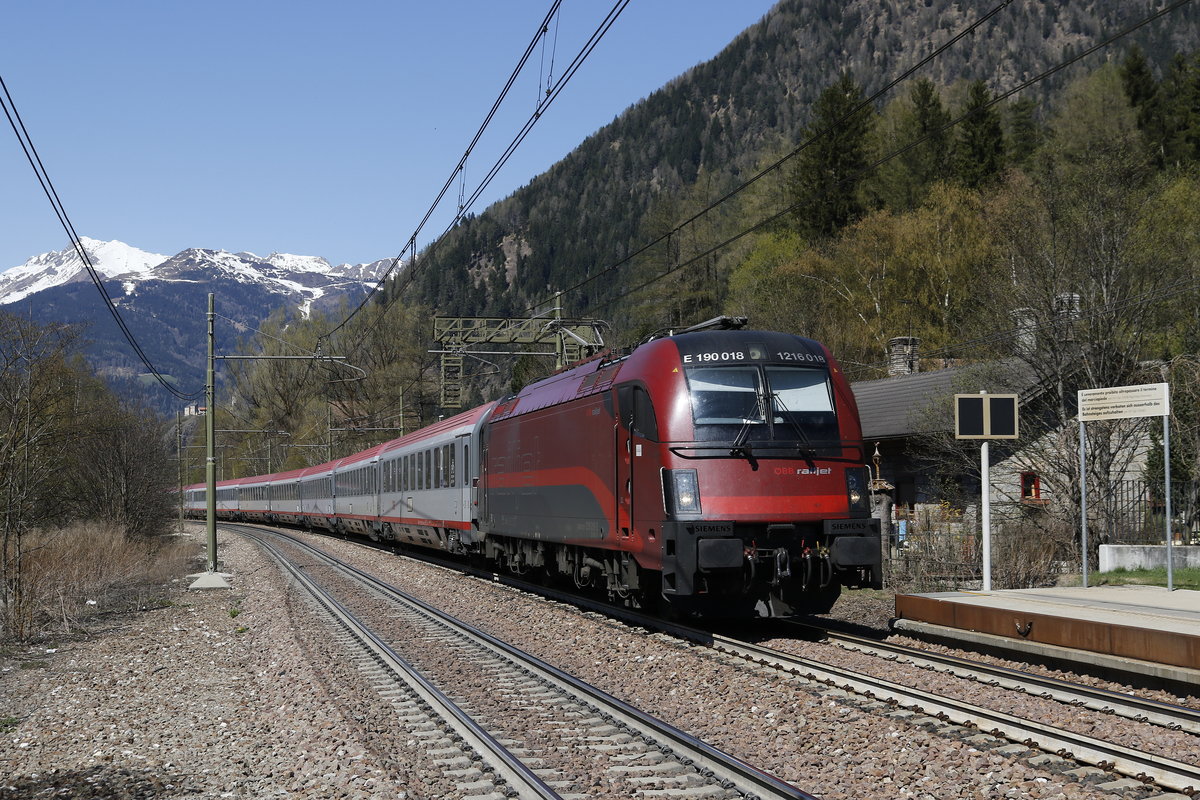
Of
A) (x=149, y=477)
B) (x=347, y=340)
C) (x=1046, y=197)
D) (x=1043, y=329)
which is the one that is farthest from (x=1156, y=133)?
(x=149, y=477)

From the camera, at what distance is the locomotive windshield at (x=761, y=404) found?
40.4 feet

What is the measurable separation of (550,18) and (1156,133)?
51.0 m

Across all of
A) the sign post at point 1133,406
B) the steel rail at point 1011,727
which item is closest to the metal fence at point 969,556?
the sign post at point 1133,406

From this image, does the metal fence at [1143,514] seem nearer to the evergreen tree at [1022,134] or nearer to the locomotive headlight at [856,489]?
the locomotive headlight at [856,489]

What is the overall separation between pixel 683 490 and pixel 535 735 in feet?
13.5

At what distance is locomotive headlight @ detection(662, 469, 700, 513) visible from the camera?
11.9m

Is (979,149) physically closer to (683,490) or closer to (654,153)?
(683,490)

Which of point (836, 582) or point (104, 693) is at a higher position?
point (836, 582)

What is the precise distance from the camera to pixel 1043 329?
23.8m

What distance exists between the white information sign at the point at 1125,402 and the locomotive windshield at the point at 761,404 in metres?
4.54

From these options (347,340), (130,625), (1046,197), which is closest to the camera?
(130,625)

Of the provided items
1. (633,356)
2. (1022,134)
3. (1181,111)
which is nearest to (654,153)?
(1022,134)

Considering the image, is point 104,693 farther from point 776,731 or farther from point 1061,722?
point 1061,722

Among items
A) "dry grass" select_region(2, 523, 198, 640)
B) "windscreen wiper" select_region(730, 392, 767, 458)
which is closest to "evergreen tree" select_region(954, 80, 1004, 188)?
"dry grass" select_region(2, 523, 198, 640)
